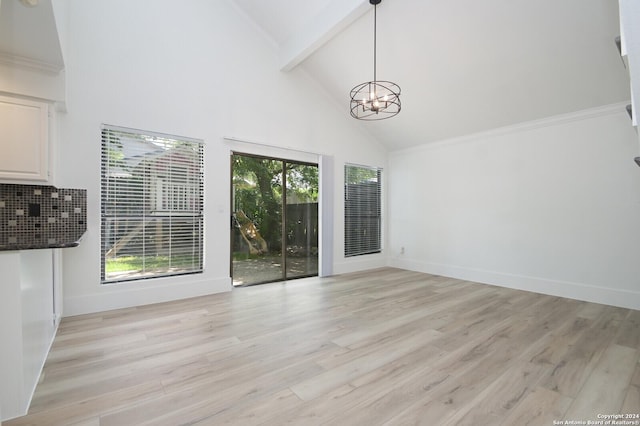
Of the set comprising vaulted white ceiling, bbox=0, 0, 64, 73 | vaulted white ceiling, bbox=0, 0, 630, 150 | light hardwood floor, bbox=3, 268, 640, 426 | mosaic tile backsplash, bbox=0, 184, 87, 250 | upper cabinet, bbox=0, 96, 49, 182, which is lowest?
light hardwood floor, bbox=3, 268, 640, 426

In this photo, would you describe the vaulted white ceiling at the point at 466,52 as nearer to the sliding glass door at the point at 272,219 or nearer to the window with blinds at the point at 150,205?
the sliding glass door at the point at 272,219

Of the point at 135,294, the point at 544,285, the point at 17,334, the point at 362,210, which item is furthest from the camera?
the point at 362,210

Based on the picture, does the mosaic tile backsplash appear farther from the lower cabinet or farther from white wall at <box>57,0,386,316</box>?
the lower cabinet

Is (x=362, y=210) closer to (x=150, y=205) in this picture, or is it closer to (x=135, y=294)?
(x=150, y=205)

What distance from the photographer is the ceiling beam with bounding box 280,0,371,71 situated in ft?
11.6

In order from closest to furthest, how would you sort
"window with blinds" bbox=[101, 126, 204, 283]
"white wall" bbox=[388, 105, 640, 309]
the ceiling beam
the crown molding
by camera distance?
the crown molding, "window with blinds" bbox=[101, 126, 204, 283], the ceiling beam, "white wall" bbox=[388, 105, 640, 309]

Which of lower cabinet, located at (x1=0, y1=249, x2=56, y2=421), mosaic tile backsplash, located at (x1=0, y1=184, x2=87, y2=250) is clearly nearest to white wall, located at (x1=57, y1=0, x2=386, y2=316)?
mosaic tile backsplash, located at (x1=0, y1=184, x2=87, y2=250)

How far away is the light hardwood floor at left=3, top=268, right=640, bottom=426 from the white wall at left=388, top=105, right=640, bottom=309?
0.67m

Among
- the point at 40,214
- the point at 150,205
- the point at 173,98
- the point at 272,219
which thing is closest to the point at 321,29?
the point at 173,98

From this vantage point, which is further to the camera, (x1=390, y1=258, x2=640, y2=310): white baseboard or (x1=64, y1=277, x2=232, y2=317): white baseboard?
(x1=390, y1=258, x2=640, y2=310): white baseboard

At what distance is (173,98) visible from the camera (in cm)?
378

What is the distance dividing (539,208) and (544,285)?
1148 mm

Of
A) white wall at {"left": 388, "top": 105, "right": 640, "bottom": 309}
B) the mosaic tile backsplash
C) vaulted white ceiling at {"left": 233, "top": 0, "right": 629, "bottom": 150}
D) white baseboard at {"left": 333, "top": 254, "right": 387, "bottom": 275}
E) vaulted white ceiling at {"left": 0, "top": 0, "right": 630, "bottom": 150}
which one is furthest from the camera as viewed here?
white baseboard at {"left": 333, "top": 254, "right": 387, "bottom": 275}

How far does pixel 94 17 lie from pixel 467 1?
14.2ft
